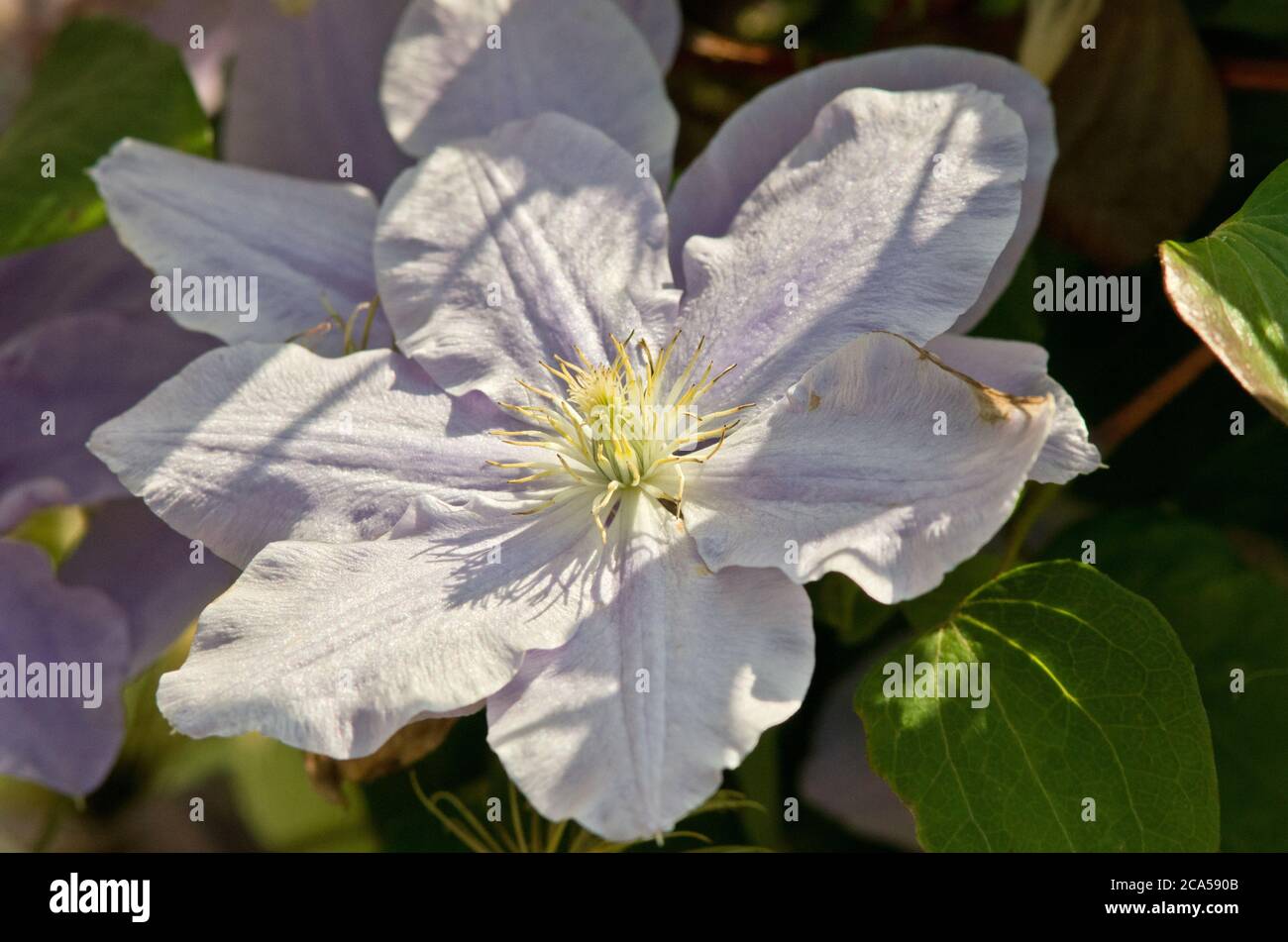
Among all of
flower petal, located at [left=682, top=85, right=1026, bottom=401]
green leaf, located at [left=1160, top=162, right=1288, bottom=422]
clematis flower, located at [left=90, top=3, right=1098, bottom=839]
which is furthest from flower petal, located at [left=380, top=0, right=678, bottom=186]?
green leaf, located at [left=1160, top=162, right=1288, bottom=422]

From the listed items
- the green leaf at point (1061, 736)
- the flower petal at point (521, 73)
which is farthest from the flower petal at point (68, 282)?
the green leaf at point (1061, 736)

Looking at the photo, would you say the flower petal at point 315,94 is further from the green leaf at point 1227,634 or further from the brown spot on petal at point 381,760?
the green leaf at point 1227,634

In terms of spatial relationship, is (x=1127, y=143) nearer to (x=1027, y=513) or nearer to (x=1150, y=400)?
(x=1150, y=400)

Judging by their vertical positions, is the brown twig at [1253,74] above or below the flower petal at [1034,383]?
above

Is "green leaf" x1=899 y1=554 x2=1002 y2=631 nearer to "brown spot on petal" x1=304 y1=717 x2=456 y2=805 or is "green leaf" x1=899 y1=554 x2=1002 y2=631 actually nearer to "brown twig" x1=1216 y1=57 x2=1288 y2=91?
"brown spot on petal" x1=304 y1=717 x2=456 y2=805

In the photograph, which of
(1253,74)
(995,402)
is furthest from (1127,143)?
(995,402)

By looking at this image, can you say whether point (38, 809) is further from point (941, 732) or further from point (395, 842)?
point (941, 732)
